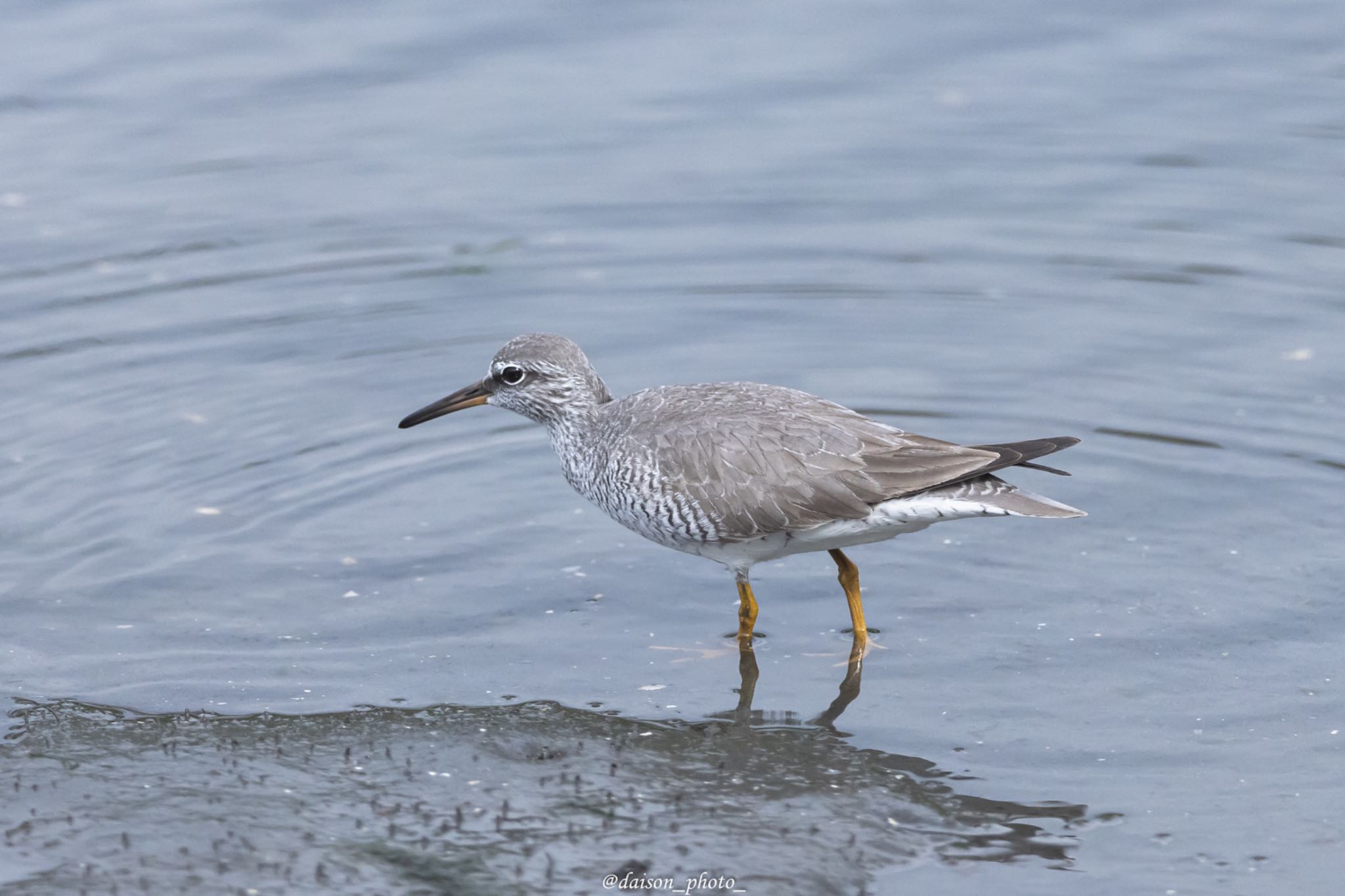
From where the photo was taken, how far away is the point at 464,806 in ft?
23.4

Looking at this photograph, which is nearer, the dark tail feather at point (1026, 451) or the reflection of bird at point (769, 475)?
the dark tail feather at point (1026, 451)

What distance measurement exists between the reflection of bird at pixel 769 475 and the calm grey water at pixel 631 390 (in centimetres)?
71

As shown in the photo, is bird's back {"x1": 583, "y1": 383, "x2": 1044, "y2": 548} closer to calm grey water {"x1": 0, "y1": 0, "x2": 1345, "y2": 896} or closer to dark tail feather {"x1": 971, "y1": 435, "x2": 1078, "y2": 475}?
dark tail feather {"x1": 971, "y1": 435, "x2": 1078, "y2": 475}

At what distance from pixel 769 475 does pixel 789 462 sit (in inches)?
5.4

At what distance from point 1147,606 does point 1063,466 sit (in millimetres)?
2008

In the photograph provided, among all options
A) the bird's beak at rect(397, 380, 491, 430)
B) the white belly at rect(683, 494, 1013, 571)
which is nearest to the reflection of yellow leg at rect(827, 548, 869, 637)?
the white belly at rect(683, 494, 1013, 571)

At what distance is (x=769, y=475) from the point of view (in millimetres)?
8742

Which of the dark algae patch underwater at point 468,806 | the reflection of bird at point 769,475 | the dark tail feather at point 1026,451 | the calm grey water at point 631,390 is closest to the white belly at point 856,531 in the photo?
the reflection of bird at point 769,475

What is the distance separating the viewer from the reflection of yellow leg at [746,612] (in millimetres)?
9180

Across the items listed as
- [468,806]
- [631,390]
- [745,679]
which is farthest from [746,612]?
[631,390]

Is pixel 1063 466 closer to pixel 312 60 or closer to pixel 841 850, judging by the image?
pixel 841 850

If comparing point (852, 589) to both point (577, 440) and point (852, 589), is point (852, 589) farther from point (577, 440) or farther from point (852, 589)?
point (577, 440)

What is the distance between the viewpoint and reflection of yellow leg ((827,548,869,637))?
912 centimetres

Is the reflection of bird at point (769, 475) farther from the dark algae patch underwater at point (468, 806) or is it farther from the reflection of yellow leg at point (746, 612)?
the dark algae patch underwater at point (468, 806)
